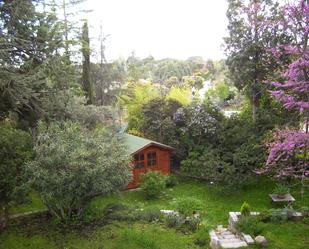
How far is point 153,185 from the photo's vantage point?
13.5 m

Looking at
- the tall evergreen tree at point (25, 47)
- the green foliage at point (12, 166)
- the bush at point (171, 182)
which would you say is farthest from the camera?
the bush at point (171, 182)

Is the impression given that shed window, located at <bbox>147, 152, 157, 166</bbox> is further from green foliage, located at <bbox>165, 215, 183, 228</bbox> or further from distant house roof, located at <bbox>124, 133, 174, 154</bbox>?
green foliage, located at <bbox>165, 215, 183, 228</bbox>

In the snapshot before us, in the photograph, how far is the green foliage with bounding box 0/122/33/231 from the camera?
27.5 feet

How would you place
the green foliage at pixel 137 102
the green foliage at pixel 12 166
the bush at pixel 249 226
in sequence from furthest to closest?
the green foliage at pixel 137 102 → the bush at pixel 249 226 → the green foliage at pixel 12 166

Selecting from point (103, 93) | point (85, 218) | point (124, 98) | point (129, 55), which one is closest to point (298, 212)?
point (85, 218)

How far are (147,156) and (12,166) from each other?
7.56m

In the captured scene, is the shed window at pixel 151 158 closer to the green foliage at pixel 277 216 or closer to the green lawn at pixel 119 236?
the green lawn at pixel 119 236

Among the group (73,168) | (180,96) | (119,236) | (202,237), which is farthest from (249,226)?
(180,96)

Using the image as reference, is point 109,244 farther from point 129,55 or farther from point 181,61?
point 181,61

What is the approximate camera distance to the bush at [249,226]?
28.7 feet

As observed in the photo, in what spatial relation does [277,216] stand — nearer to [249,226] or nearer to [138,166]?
[249,226]

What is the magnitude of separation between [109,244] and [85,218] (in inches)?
65.7

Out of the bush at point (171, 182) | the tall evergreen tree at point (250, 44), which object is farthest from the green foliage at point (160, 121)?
the tall evergreen tree at point (250, 44)

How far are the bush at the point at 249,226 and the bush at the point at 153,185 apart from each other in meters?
4.99
